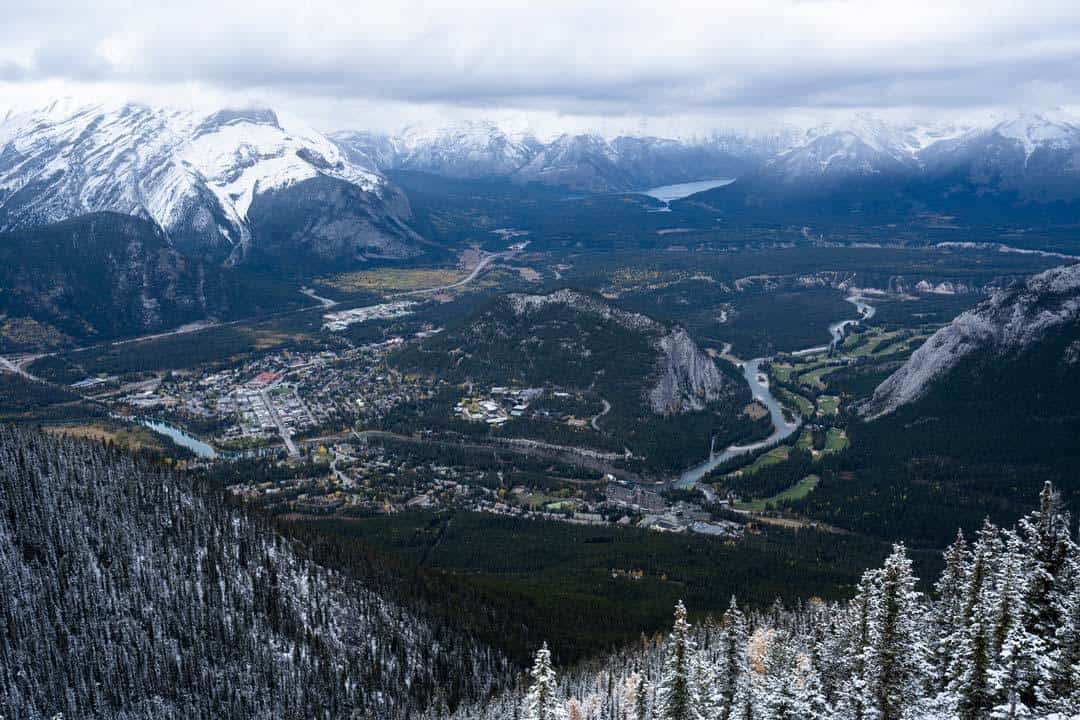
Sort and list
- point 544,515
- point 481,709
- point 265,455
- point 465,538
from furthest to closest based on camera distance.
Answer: point 265,455 → point 544,515 → point 465,538 → point 481,709

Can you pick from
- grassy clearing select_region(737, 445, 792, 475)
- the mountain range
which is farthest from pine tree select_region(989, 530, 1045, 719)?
grassy clearing select_region(737, 445, 792, 475)

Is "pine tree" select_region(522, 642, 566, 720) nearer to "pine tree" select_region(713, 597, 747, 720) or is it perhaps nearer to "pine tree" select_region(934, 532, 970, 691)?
"pine tree" select_region(713, 597, 747, 720)

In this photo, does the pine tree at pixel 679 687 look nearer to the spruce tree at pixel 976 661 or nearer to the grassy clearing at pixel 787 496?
the spruce tree at pixel 976 661

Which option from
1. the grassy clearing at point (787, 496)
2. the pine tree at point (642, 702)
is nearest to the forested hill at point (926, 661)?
Result: the pine tree at point (642, 702)

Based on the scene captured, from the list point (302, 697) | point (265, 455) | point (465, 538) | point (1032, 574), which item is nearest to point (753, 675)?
point (1032, 574)

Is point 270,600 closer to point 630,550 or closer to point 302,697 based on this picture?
point 302,697
